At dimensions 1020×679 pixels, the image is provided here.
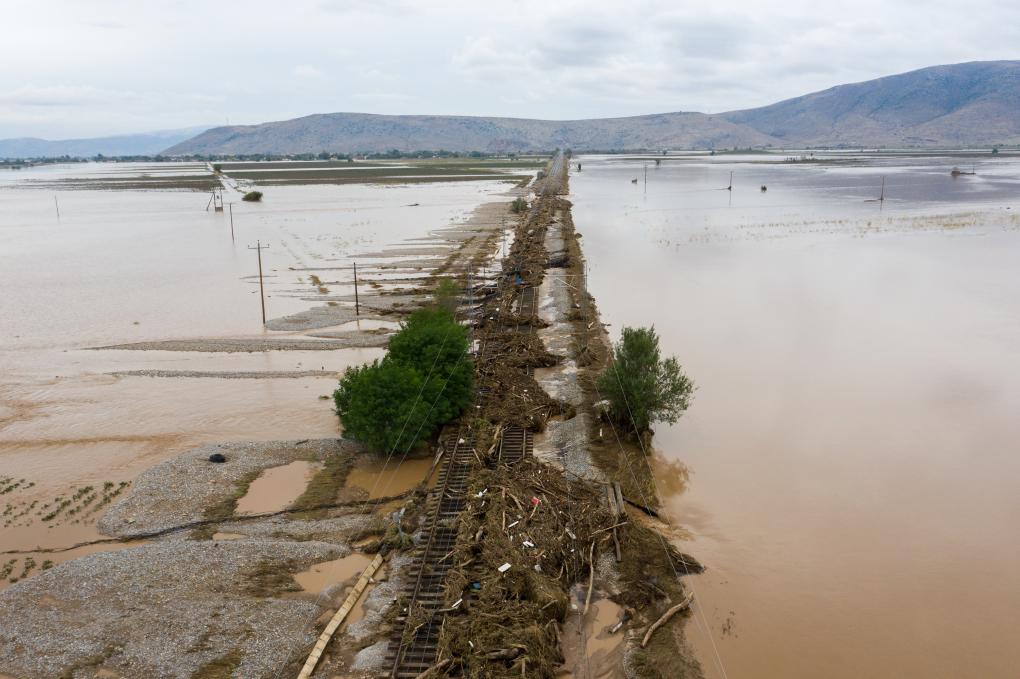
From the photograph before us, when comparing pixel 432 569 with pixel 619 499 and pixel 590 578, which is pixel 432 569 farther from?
pixel 619 499

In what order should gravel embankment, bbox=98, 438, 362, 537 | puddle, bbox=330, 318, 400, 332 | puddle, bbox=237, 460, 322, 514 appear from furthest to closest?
1. puddle, bbox=330, 318, 400, 332
2. puddle, bbox=237, 460, 322, 514
3. gravel embankment, bbox=98, 438, 362, 537

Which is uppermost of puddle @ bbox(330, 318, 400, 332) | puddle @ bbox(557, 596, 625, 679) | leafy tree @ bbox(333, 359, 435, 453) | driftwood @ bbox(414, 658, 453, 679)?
leafy tree @ bbox(333, 359, 435, 453)

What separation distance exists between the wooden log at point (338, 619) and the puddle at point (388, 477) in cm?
260

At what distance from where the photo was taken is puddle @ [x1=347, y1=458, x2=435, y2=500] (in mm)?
14422

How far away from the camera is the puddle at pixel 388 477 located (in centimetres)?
1442

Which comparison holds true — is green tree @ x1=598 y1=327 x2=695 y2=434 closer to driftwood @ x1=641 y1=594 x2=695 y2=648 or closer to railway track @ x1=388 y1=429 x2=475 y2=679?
railway track @ x1=388 y1=429 x2=475 y2=679

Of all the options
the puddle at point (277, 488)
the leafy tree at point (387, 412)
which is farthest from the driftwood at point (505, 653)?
the leafy tree at point (387, 412)

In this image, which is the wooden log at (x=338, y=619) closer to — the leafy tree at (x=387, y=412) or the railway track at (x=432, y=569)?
the railway track at (x=432, y=569)

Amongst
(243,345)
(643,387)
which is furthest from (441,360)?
(243,345)

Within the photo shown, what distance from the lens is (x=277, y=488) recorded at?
14.7m

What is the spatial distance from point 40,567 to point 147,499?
91.5 inches

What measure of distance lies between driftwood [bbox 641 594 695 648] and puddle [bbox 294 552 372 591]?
4.45 meters

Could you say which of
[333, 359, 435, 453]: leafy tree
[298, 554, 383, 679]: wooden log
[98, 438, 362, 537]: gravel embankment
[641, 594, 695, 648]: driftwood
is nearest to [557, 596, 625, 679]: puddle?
[641, 594, 695, 648]: driftwood

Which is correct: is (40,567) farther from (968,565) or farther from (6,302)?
(6,302)
